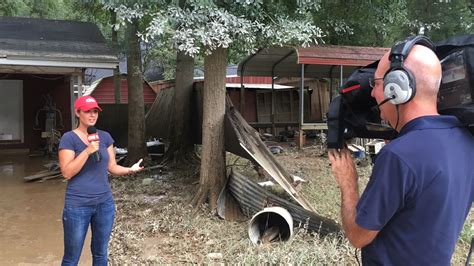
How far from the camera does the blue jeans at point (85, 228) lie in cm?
317

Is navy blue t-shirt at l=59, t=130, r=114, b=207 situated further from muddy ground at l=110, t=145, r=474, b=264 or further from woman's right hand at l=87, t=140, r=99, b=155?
muddy ground at l=110, t=145, r=474, b=264

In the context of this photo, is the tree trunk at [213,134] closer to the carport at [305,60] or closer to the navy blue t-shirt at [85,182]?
the navy blue t-shirt at [85,182]

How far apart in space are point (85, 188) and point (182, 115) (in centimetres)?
652

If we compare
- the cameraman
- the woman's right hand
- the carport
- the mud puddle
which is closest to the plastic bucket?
the mud puddle

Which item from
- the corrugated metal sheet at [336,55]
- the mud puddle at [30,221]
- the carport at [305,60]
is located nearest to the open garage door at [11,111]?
the mud puddle at [30,221]

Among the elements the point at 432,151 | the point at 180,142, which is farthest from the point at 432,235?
the point at 180,142

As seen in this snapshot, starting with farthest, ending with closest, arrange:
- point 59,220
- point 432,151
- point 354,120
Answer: point 59,220 < point 354,120 < point 432,151

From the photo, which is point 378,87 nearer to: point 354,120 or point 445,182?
point 354,120

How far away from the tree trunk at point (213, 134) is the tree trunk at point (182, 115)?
3274 millimetres

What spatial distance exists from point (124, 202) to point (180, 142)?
306 cm

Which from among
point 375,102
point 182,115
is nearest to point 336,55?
point 182,115

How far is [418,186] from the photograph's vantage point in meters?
1.47

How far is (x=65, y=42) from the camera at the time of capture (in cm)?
889

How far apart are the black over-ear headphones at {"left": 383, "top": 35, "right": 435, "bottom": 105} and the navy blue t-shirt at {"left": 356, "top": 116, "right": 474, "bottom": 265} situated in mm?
110
